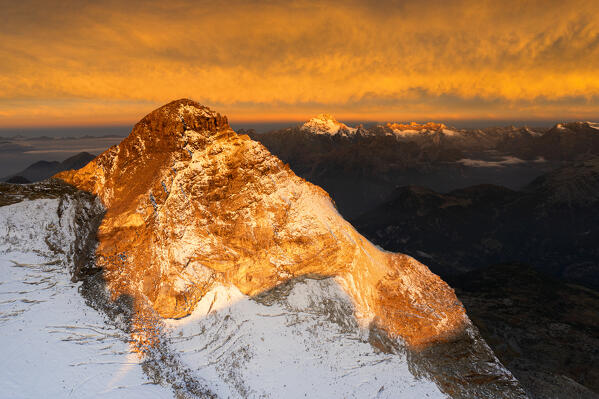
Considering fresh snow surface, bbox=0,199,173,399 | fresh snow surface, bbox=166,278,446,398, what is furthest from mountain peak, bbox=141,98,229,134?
fresh snow surface, bbox=166,278,446,398

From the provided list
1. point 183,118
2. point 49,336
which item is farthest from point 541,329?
point 49,336

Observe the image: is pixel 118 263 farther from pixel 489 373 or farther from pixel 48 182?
pixel 489 373

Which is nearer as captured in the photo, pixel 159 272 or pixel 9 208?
pixel 159 272

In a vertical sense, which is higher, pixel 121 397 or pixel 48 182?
pixel 48 182

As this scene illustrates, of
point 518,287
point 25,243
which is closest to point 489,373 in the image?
point 25,243

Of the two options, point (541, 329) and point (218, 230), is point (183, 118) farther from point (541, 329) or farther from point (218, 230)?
point (541, 329)

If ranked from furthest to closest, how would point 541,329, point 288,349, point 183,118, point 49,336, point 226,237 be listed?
1. point 541,329
2. point 183,118
3. point 226,237
4. point 288,349
5. point 49,336

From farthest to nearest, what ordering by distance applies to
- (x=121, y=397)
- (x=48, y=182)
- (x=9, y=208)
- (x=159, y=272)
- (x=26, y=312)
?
(x=48, y=182) < (x=9, y=208) < (x=159, y=272) < (x=26, y=312) < (x=121, y=397)

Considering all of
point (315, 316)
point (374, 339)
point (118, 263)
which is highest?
point (118, 263)

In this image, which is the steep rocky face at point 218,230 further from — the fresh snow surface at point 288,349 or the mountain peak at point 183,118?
the fresh snow surface at point 288,349
